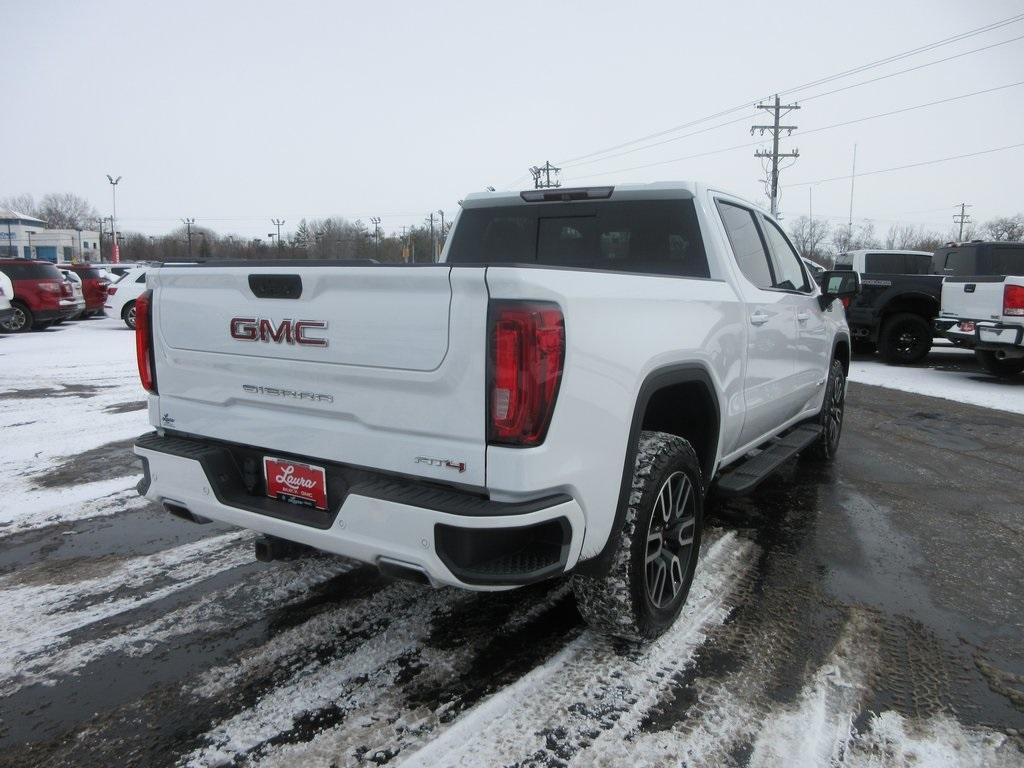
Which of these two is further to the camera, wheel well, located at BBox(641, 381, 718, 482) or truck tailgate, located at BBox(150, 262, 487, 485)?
wheel well, located at BBox(641, 381, 718, 482)

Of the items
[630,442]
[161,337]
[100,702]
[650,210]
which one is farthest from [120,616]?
[650,210]

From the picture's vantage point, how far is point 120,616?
10.3ft

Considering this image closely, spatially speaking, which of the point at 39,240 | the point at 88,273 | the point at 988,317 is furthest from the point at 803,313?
the point at 39,240

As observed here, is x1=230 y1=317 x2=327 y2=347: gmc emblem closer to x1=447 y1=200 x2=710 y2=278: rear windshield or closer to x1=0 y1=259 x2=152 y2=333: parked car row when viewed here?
x1=447 y1=200 x2=710 y2=278: rear windshield

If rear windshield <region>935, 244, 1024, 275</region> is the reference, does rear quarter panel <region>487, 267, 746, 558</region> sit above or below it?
below

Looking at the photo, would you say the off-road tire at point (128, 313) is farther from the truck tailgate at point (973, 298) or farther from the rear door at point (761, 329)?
the truck tailgate at point (973, 298)

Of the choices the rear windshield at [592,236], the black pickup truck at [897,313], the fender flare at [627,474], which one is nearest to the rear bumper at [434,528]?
the fender flare at [627,474]

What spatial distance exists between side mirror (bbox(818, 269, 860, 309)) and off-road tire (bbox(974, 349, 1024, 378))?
793 centimetres

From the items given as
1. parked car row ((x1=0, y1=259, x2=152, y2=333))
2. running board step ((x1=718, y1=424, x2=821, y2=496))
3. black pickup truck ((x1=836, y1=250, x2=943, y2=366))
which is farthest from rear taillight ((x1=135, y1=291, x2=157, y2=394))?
parked car row ((x1=0, y1=259, x2=152, y2=333))

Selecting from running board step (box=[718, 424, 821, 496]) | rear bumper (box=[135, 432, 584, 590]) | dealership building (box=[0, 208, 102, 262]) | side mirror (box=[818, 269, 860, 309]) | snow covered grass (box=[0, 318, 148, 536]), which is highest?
dealership building (box=[0, 208, 102, 262])

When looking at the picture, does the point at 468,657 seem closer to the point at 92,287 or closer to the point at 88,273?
the point at 92,287

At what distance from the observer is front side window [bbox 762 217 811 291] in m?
4.56

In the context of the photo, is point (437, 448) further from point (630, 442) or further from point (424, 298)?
point (630, 442)

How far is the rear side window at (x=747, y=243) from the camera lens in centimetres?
395
